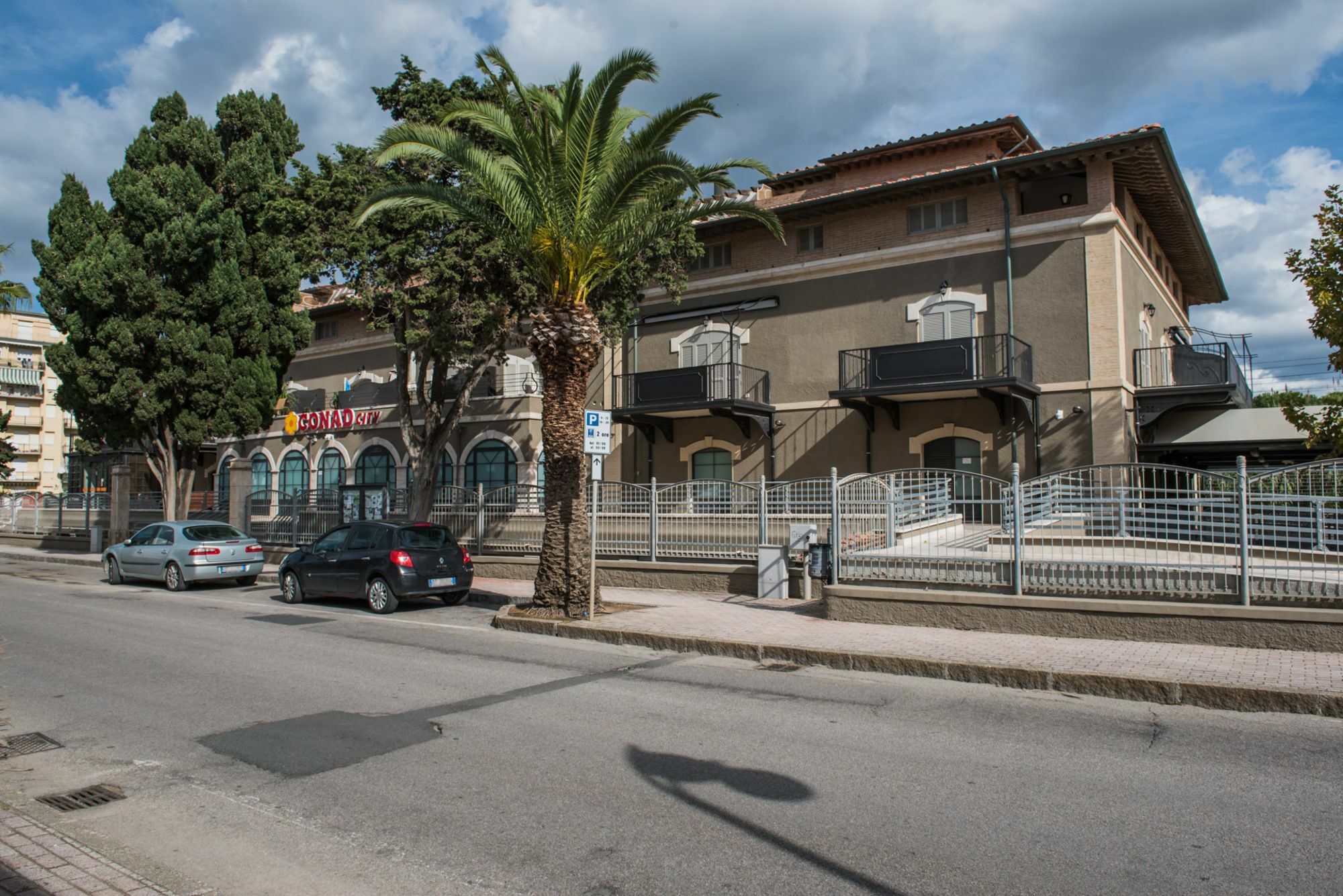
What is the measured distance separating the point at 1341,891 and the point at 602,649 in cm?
792

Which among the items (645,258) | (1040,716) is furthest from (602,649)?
(645,258)

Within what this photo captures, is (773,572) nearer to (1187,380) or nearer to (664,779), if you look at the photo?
(664,779)

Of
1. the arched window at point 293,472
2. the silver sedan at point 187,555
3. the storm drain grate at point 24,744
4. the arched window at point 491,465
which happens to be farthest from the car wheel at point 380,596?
the arched window at point 293,472

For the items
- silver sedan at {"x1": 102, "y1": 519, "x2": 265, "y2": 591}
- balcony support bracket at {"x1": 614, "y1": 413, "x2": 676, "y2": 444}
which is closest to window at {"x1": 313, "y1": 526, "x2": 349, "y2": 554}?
silver sedan at {"x1": 102, "y1": 519, "x2": 265, "y2": 591}

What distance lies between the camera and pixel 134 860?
443cm

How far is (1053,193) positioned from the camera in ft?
67.8

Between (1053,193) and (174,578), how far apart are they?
20931 millimetres

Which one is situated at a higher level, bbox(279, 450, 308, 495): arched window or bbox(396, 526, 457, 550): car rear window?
bbox(279, 450, 308, 495): arched window

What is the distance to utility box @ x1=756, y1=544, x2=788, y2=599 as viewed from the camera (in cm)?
1450

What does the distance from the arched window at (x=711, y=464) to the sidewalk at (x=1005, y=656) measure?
466 inches

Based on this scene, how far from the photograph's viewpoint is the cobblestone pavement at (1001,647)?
8.05m

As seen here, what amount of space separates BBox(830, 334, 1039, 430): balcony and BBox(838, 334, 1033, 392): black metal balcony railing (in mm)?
15

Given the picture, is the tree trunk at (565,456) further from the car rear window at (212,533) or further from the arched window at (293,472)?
the arched window at (293,472)

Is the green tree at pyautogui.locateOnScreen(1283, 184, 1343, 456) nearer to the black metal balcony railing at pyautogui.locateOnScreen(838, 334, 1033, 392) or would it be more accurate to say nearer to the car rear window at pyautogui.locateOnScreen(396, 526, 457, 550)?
the black metal balcony railing at pyautogui.locateOnScreen(838, 334, 1033, 392)
